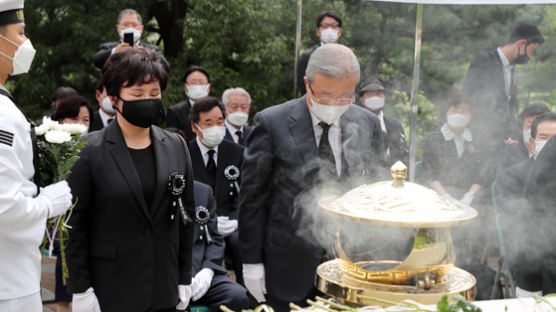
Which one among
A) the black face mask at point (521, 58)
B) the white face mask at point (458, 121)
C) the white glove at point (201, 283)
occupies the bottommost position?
the white glove at point (201, 283)

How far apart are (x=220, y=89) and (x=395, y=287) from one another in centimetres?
924

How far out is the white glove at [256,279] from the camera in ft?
11.9

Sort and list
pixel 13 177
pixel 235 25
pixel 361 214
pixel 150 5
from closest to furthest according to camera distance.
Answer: pixel 361 214, pixel 13 177, pixel 235 25, pixel 150 5

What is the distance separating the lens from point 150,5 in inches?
483

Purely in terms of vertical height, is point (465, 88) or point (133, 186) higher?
point (465, 88)

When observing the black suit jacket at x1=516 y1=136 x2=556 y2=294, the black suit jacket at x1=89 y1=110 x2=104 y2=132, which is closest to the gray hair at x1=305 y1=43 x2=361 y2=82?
the black suit jacket at x1=516 y1=136 x2=556 y2=294

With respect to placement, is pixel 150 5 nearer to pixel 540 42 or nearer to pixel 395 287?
pixel 540 42

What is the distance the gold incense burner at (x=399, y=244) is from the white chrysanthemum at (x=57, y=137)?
53.4 inches

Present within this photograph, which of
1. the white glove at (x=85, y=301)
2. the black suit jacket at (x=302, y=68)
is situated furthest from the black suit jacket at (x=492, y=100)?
the white glove at (x=85, y=301)

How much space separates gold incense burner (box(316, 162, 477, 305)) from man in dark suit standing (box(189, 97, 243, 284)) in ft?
11.6

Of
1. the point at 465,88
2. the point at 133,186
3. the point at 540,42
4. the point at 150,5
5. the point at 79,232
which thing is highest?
the point at 150,5

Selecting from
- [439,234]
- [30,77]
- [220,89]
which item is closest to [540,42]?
[439,234]

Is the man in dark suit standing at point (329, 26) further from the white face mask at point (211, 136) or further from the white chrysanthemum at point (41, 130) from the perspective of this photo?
the white chrysanthemum at point (41, 130)

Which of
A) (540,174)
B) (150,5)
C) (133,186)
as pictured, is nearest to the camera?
(133,186)
